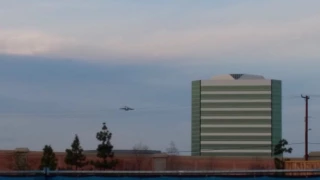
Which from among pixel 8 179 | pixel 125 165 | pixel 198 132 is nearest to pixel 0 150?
pixel 125 165

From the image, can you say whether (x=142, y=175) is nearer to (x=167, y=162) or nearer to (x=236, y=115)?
Result: (x=167, y=162)

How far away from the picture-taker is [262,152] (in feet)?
521

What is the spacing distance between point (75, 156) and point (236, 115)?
3712 inches

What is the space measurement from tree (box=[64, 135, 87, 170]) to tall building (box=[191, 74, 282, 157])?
281 feet

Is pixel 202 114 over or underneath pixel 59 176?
over

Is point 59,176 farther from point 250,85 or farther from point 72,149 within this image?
point 250,85

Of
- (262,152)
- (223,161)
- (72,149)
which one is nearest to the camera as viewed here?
(72,149)

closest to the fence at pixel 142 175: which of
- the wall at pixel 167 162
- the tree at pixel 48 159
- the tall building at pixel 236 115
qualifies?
the tree at pixel 48 159

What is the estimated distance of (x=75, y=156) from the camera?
231 ft

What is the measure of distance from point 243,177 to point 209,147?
13853cm

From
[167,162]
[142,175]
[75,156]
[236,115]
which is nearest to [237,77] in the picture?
[236,115]

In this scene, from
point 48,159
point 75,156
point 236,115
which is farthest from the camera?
point 236,115

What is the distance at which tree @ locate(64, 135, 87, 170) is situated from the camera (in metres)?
70.2

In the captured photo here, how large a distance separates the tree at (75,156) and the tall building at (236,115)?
8574cm
